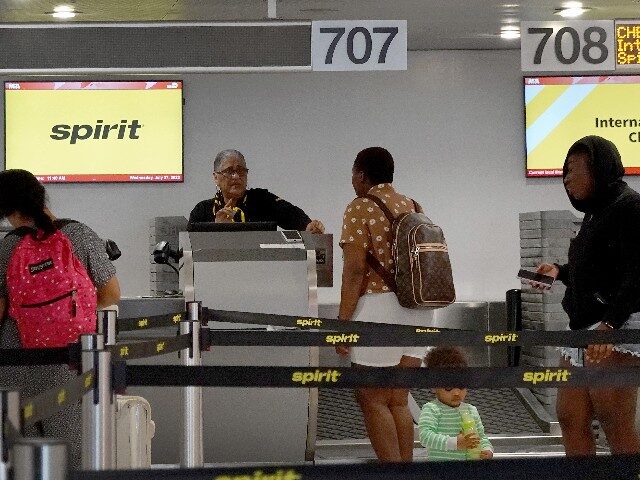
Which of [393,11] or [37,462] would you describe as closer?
[37,462]

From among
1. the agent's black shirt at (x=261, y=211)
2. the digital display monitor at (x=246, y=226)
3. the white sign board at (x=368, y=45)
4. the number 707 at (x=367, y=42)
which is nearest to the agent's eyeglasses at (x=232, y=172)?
the agent's black shirt at (x=261, y=211)

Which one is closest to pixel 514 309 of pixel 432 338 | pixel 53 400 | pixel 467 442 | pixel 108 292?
pixel 467 442

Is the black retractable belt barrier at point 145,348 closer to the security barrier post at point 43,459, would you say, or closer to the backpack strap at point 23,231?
the backpack strap at point 23,231

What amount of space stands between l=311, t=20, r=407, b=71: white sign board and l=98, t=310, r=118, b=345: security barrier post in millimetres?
3840

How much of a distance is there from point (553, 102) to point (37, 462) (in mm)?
10251

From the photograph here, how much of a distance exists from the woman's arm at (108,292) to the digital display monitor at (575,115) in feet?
24.0

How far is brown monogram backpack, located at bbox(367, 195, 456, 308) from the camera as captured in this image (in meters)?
5.43

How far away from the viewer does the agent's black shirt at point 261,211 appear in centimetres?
688

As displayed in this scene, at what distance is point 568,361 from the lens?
4.75m

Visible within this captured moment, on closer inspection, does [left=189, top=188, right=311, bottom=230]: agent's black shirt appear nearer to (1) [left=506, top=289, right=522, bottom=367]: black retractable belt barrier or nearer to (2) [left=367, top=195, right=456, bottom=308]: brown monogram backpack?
(2) [left=367, top=195, right=456, bottom=308]: brown monogram backpack

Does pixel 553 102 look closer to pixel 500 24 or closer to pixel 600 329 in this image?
pixel 500 24

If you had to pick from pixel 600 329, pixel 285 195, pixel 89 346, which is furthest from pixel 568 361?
pixel 285 195

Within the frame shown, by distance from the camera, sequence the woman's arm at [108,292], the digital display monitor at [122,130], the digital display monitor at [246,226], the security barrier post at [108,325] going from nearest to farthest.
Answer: the security barrier post at [108,325] → the woman's arm at [108,292] → the digital display monitor at [246,226] → the digital display monitor at [122,130]

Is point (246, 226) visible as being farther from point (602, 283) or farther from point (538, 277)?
point (602, 283)
